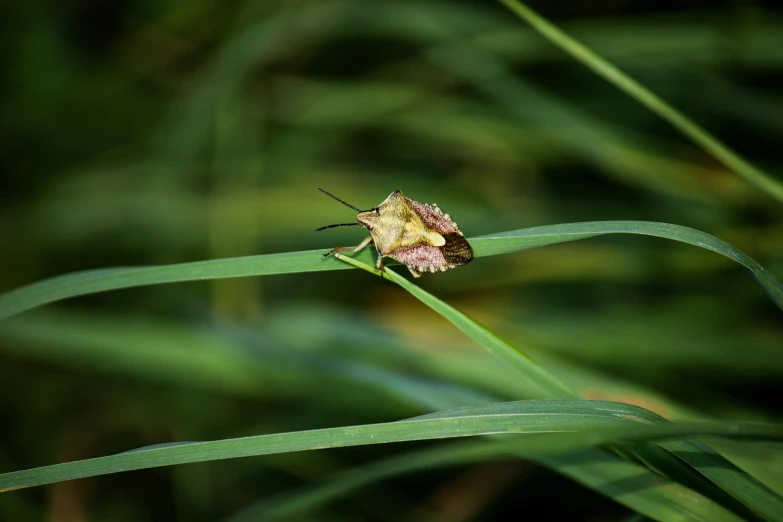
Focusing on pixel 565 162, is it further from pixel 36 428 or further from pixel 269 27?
pixel 36 428

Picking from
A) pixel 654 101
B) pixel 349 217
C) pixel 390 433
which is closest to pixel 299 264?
pixel 390 433

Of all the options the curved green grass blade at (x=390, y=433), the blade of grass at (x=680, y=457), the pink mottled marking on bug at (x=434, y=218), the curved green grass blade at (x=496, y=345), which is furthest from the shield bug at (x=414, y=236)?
the curved green grass blade at (x=390, y=433)

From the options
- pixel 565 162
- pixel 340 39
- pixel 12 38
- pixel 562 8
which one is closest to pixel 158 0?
pixel 12 38

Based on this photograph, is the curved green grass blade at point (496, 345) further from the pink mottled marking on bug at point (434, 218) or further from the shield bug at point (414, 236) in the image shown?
the pink mottled marking on bug at point (434, 218)

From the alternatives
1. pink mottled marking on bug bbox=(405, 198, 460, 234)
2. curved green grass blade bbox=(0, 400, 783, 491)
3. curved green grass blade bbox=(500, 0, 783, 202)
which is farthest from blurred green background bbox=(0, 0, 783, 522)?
curved green grass blade bbox=(500, 0, 783, 202)

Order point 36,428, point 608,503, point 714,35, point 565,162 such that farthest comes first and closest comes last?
point 565,162
point 36,428
point 714,35
point 608,503

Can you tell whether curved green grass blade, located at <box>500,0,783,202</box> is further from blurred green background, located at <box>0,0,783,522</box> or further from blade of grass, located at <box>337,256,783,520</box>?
blade of grass, located at <box>337,256,783,520</box>
